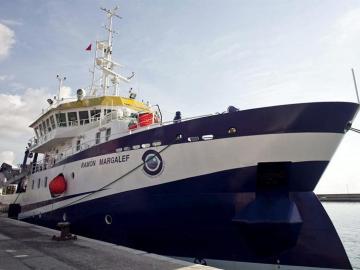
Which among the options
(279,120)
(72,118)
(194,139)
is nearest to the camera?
(279,120)

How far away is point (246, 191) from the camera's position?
1004 cm

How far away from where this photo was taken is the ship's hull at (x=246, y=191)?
9.64 meters

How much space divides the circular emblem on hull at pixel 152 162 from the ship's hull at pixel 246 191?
0.12ft

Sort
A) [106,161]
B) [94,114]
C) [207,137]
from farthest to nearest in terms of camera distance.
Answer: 1. [94,114]
2. [106,161]
3. [207,137]

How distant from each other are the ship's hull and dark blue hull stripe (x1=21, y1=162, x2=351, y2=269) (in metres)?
0.03

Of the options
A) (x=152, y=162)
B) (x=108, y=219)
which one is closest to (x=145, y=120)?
(x=152, y=162)

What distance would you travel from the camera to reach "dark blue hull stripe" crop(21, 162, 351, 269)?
9562 mm

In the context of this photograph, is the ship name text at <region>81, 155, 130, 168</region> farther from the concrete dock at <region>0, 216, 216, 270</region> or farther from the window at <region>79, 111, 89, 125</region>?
the window at <region>79, 111, 89, 125</region>

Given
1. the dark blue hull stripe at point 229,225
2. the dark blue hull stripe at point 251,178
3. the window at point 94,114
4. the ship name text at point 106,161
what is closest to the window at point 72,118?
the window at point 94,114

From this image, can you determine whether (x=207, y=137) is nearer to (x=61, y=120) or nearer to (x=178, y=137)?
(x=178, y=137)

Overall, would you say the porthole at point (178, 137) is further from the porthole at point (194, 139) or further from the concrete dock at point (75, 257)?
the concrete dock at point (75, 257)

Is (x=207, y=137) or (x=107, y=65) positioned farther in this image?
(x=107, y=65)

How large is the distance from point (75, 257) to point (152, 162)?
155 inches

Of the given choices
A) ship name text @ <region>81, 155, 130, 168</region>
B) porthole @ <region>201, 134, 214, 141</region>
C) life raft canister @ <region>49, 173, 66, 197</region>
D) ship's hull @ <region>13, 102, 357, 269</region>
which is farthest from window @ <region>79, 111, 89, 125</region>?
porthole @ <region>201, 134, 214, 141</region>
